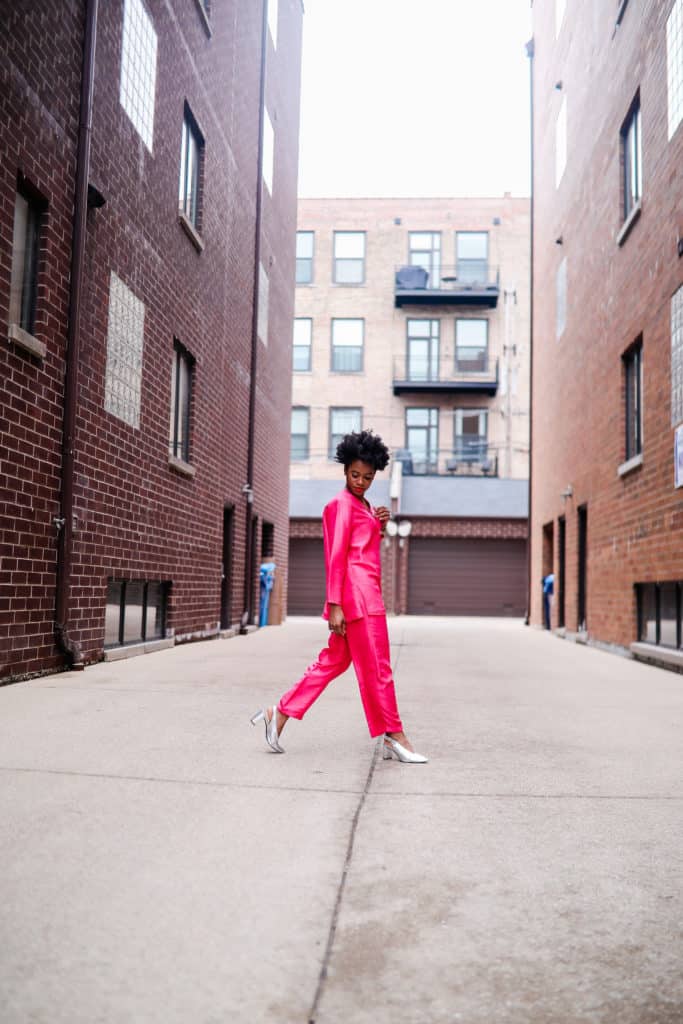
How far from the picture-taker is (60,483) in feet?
26.8

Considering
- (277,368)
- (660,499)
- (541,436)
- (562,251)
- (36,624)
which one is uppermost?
(562,251)

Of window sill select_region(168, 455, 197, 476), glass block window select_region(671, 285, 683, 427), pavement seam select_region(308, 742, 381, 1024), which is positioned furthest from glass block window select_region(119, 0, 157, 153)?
pavement seam select_region(308, 742, 381, 1024)

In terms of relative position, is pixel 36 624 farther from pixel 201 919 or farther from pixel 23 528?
pixel 201 919

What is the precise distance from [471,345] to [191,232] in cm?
2250

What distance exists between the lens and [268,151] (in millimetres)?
19453

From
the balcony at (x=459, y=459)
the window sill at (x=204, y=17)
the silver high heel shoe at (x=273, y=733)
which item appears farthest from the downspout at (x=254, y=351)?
the balcony at (x=459, y=459)

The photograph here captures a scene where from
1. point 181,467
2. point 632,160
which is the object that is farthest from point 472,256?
point 181,467

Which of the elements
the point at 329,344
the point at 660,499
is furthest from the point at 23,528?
the point at 329,344

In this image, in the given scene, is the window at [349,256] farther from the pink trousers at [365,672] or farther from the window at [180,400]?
the pink trousers at [365,672]

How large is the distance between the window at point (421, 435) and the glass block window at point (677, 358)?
22513 millimetres

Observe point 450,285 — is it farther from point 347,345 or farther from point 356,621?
point 356,621

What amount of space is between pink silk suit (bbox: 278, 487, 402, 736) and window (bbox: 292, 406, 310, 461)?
2876cm

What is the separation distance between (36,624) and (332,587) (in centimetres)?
413

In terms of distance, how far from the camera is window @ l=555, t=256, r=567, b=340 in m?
18.3
